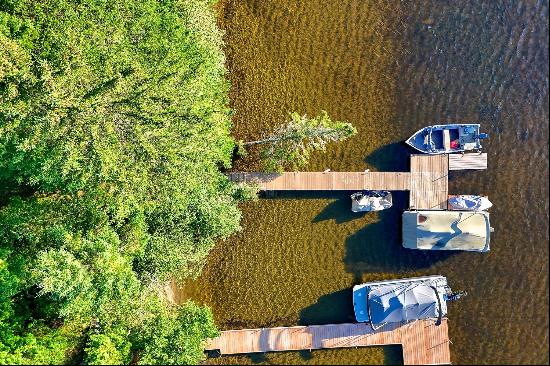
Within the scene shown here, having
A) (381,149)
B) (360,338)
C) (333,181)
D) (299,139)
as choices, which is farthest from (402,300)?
(299,139)

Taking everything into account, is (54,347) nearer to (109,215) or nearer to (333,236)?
(109,215)

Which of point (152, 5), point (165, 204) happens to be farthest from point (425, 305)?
point (152, 5)

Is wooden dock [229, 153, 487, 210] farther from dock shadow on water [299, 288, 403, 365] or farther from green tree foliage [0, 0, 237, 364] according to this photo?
dock shadow on water [299, 288, 403, 365]

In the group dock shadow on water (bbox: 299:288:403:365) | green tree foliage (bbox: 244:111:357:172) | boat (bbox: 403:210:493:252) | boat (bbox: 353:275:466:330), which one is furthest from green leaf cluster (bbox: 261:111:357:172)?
boat (bbox: 353:275:466:330)

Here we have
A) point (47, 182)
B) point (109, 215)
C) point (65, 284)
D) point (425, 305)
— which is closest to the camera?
point (65, 284)

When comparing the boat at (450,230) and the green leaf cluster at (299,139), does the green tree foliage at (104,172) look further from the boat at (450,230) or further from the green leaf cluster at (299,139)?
the boat at (450,230)

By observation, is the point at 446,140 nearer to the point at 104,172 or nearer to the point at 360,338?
the point at 360,338

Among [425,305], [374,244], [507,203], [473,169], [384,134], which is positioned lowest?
[425,305]
